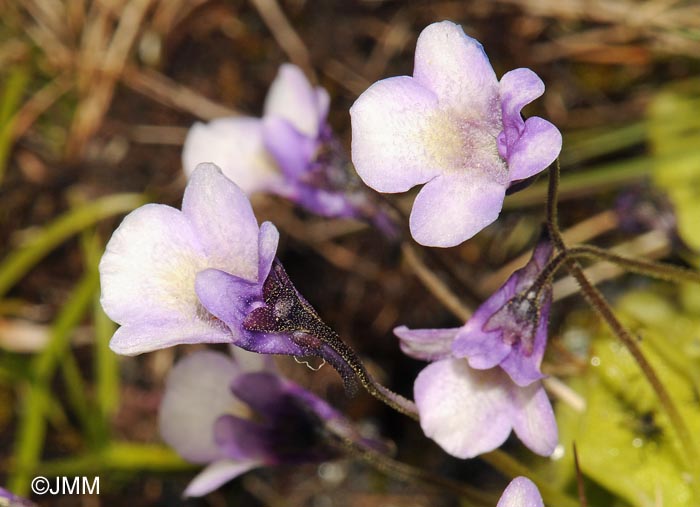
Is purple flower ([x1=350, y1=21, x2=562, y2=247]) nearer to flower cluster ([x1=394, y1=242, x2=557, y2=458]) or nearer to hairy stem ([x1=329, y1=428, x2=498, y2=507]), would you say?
flower cluster ([x1=394, y1=242, x2=557, y2=458])

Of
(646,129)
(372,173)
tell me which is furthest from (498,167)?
(646,129)

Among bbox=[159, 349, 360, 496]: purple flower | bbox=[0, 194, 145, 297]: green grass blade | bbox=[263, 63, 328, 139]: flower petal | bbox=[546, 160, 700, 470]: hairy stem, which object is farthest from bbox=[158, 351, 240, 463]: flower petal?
bbox=[0, 194, 145, 297]: green grass blade

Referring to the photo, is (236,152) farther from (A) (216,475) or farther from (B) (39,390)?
(B) (39,390)

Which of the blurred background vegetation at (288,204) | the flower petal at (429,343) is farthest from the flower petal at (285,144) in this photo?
the flower petal at (429,343)

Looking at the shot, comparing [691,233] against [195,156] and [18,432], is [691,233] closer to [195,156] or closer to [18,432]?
[195,156]

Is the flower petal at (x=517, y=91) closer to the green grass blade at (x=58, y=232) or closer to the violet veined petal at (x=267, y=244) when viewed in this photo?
the violet veined petal at (x=267, y=244)

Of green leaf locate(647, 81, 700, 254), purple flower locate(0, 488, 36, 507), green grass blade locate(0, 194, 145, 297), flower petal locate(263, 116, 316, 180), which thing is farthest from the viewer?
green grass blade locate(0, 194, 145, 297)
